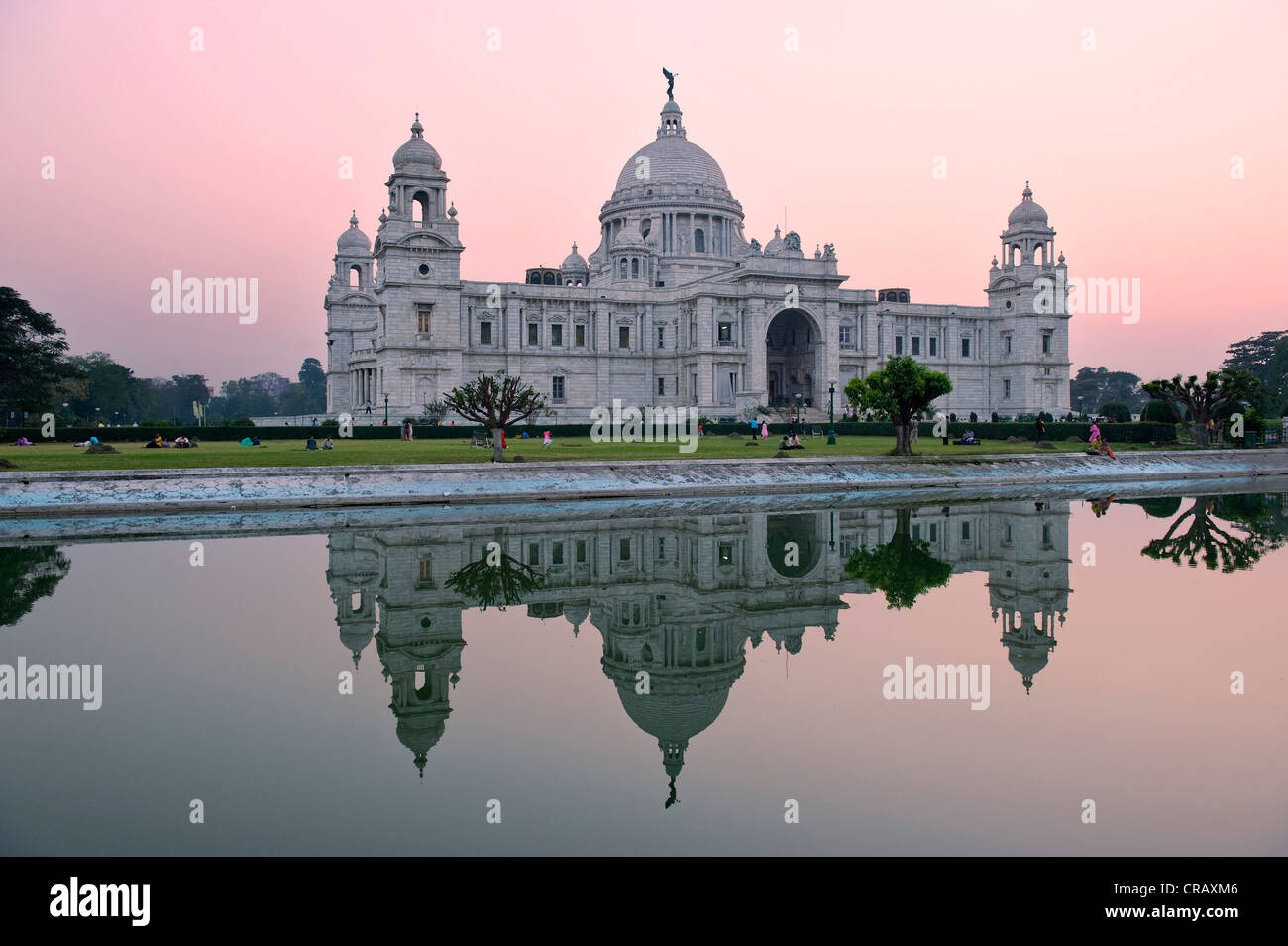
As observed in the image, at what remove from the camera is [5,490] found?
3016cm

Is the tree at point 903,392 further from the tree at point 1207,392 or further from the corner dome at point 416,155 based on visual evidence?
the corner dome at point 416,155

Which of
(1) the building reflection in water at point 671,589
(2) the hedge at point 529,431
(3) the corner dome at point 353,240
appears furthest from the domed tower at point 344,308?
(1) the building reflection in water at point 671,589

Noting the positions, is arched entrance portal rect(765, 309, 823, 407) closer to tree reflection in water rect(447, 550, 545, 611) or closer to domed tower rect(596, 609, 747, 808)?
tree reflection in water rect(447, 550, 545, 611)

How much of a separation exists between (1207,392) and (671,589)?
41.4 m

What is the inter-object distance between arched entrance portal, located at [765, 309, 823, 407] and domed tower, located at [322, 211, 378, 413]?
32.5 m

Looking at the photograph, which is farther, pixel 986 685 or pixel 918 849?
pixel 986 685

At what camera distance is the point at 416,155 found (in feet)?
224

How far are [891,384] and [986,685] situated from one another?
32567 millimetres

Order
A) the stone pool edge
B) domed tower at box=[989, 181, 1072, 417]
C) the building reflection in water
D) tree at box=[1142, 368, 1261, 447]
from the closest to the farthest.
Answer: the building reflection in water
the stone pool edge
tree at box=[1142, 368, 1261, 447]
domed tower at box=[989, 181, 1072, 417]

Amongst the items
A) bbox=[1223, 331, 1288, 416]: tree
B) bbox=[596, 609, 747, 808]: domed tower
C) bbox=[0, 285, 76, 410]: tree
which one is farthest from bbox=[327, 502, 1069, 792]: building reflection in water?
bbox=[1223, 331, 1288, 416]: tree

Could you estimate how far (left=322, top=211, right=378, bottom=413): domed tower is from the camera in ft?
279

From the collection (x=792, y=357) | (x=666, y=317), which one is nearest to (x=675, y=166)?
(x=666, y=317)

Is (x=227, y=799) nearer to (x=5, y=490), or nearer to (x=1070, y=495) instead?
(x=5, y=490)
